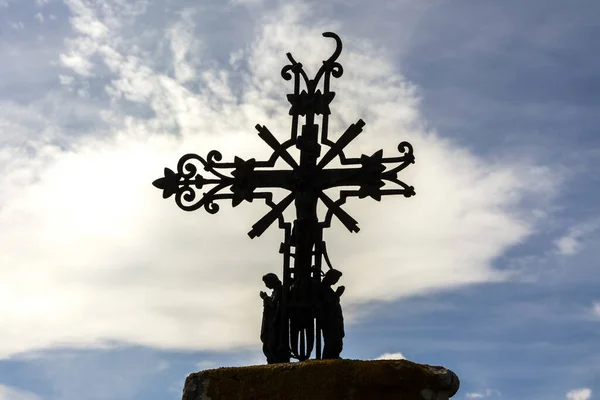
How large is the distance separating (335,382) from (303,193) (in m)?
2.29

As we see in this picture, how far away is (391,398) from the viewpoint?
4.17m

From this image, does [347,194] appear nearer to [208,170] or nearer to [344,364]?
[208,170]

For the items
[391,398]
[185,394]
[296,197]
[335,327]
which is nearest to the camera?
[391,398]

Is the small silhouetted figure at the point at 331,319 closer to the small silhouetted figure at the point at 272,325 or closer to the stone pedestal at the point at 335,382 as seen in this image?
the small silhouetted figure at the point at 272,325

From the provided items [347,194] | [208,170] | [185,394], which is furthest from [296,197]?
[185,394]

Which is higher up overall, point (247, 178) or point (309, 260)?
point (247, 178)

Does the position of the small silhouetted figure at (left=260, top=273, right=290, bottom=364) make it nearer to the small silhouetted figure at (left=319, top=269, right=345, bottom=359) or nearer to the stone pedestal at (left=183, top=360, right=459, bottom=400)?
the small silhouetted figure at (left=319, top=269, right=345, bottom=359)

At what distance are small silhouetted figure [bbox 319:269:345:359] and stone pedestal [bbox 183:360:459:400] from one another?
1.47 m

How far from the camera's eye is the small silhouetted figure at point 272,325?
19.4ft

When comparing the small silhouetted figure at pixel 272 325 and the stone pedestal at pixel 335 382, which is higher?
the small silhouetted figure at pixel 272 325

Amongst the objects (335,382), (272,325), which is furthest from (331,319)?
(335,382)

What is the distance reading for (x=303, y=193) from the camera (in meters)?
6.27

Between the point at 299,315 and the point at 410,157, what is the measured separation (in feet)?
5.18

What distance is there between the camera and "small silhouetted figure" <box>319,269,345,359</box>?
5.91 m
